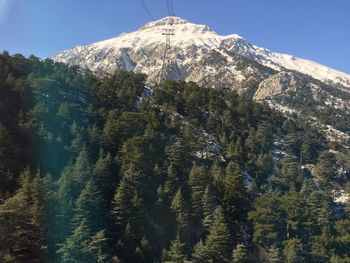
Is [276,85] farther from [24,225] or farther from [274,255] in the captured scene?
[24,225]

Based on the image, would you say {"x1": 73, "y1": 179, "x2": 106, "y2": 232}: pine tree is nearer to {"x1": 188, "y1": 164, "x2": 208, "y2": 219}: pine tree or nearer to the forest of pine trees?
the forest of pine trees

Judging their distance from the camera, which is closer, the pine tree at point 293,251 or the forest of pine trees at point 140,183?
the forest of pine trees at point 140,183

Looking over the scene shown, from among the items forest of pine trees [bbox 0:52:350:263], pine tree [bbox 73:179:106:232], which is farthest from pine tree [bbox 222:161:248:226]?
pine tree [bbox 73:179:106:232]

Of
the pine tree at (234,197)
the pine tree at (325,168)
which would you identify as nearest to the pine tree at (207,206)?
the pine tree at (234,197)

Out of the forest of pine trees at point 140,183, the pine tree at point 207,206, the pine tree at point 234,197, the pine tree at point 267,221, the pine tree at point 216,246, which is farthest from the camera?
the pine tree at point 234,197

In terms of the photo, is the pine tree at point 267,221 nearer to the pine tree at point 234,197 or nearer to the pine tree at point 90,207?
the pine tree at point 234,197

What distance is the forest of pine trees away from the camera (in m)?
43.2

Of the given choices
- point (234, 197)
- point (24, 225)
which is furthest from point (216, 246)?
point (24, 225)

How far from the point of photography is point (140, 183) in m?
54.2

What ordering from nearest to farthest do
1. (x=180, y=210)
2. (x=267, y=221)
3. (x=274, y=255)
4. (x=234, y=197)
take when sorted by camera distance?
(x=274, y=255) → (x=180, y=210) → (x=267, y=221) → (x=234, y=197)

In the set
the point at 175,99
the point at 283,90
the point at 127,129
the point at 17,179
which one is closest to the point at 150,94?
the point at 175,99

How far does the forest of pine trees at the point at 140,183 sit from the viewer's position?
43.2 meters

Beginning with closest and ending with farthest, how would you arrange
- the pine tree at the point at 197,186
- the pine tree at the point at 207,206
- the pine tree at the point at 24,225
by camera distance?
the pine tree at the point at 24,225
the pine tree at the point at 207,206
the pine tree at the point at 197,186

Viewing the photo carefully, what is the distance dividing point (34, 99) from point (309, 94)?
144 m
